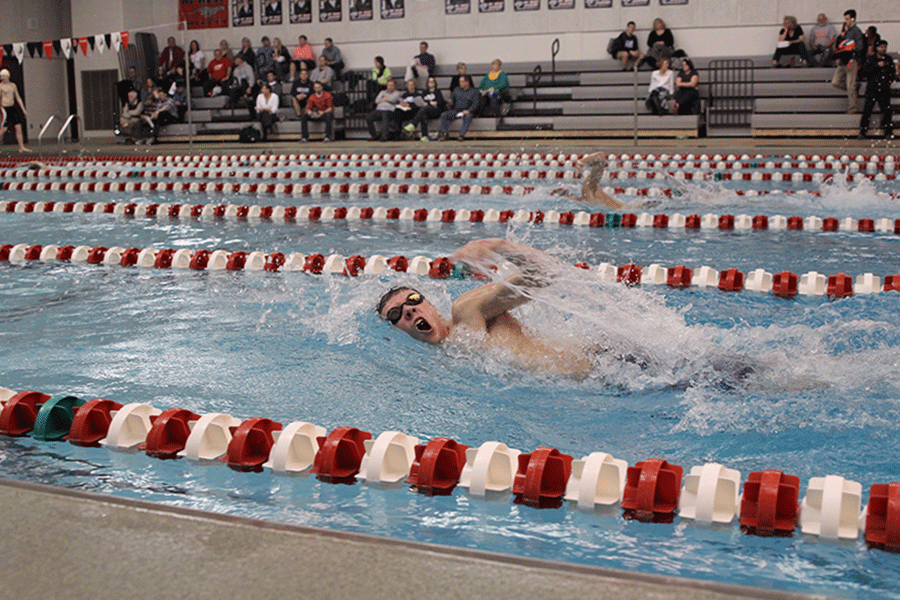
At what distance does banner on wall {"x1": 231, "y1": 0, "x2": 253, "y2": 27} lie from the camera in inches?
653

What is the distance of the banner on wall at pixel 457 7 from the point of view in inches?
599

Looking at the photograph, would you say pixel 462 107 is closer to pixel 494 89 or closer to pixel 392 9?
pixel 494 89

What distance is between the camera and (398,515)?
2.13m

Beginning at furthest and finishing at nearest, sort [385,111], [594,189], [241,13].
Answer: [241,13] < [385,111] < [594,189]

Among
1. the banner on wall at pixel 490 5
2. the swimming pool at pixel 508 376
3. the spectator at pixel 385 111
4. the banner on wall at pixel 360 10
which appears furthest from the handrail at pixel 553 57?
the swimming pool at pixel 508 376

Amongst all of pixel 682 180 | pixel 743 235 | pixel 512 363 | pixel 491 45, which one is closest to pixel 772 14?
pixel 491 45

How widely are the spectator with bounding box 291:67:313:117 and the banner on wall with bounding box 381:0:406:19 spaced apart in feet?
7.31

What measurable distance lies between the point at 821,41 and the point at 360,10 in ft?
26.3

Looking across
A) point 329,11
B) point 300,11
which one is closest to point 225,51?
point 300,11

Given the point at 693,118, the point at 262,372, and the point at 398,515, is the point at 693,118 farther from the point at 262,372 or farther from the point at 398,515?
the point at 398,515

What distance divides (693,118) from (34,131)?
1433 cm

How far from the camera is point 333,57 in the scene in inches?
597

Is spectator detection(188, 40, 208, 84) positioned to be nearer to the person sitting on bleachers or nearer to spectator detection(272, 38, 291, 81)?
spectator detection(272, 38, 291, 81)

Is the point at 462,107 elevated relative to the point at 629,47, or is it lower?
lower
